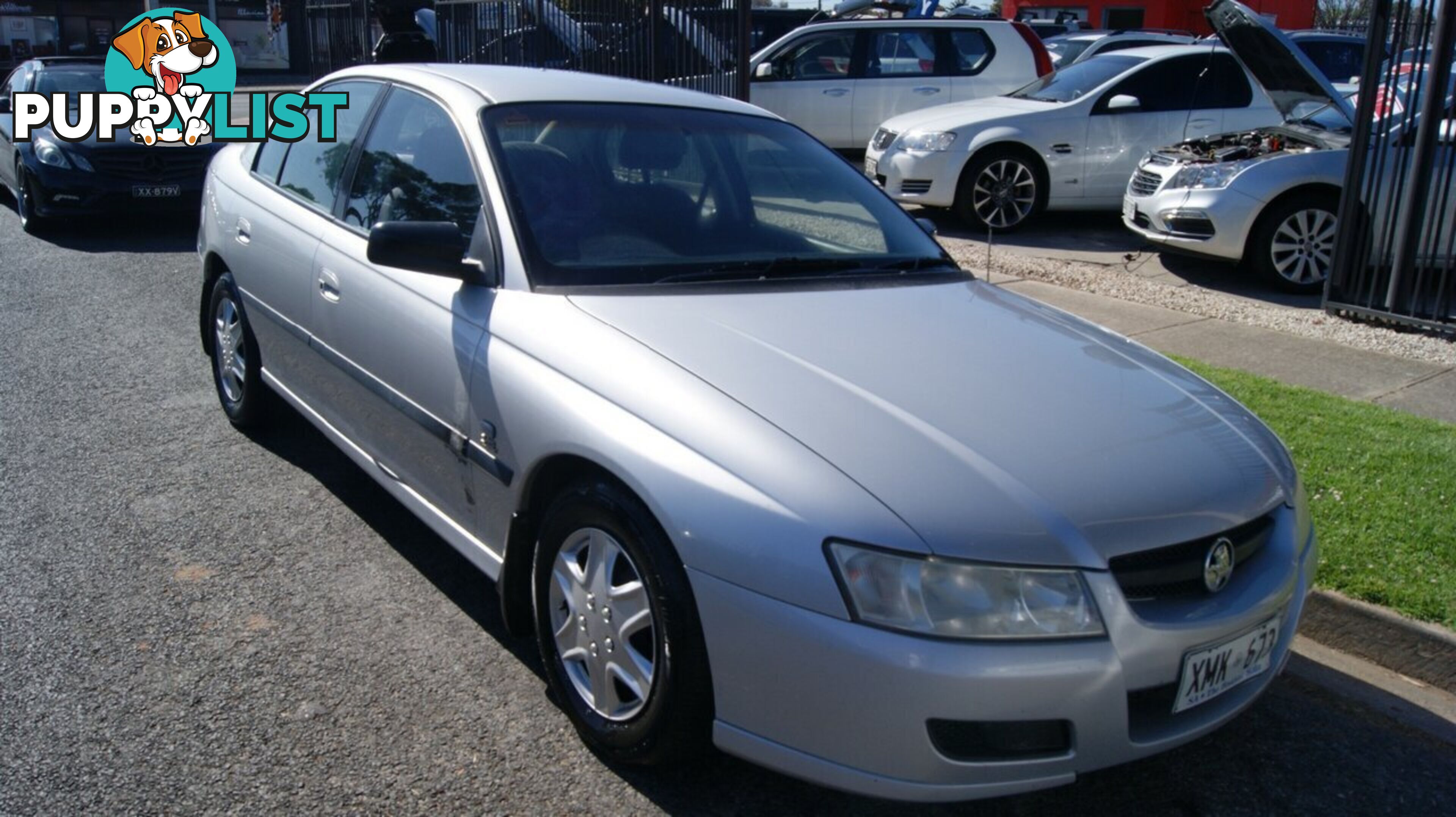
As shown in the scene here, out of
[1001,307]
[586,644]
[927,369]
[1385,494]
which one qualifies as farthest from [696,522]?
[1385,494]

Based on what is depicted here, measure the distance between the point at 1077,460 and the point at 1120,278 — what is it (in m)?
7.04

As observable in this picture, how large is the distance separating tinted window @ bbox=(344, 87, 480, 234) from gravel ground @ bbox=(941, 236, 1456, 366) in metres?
5.74

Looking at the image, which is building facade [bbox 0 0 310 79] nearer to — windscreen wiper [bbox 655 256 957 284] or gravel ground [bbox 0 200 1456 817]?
gravel ground [bbox 0 200 1456 817]

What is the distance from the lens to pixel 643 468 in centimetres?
291

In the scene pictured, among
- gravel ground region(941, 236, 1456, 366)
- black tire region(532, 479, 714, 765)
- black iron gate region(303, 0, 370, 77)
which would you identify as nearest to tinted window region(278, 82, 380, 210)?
black tire region(532, 479, 714, 765)

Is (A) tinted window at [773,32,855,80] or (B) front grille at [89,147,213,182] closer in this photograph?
(B) front grille at [89,147,213,182]

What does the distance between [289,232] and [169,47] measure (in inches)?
842

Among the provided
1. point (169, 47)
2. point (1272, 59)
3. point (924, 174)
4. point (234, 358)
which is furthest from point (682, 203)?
point (169, 47)

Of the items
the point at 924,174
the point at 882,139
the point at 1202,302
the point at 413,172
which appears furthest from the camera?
the point at 882,139

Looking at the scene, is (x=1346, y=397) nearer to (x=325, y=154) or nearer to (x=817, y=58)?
(x=325, y=154)

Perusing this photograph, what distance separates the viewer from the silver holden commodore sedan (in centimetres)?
263

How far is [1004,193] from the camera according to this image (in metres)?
11.2

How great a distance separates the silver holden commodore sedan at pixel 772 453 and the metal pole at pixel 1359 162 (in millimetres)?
4821

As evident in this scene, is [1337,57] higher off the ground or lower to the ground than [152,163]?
higher
